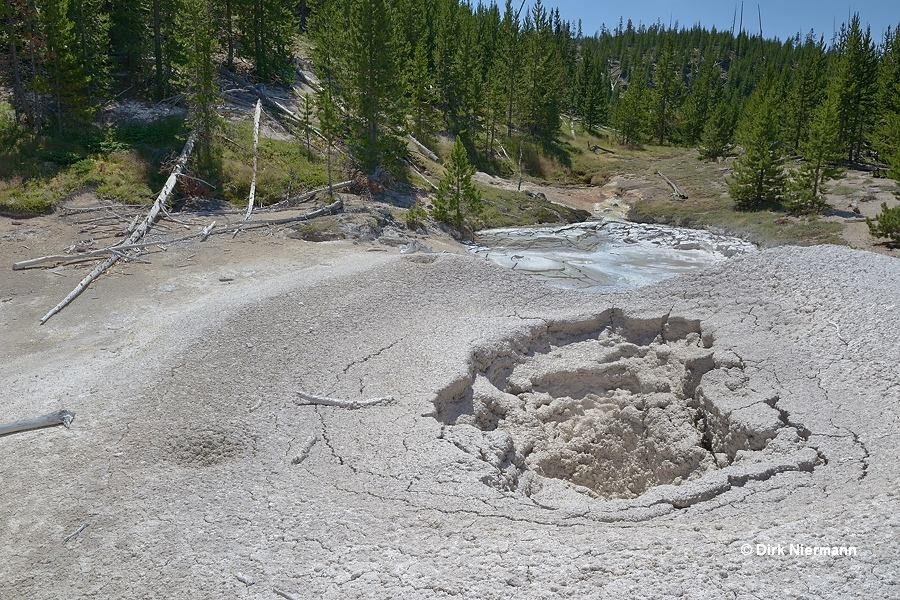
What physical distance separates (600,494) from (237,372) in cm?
708

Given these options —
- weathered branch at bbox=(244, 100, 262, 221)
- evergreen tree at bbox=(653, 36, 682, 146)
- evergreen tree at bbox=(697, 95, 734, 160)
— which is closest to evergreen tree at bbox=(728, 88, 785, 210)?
evergreen tree at bbox=(697, 95, 734, 160)

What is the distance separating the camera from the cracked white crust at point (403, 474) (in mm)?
6508

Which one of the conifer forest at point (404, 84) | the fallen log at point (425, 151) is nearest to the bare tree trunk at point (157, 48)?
the conifer forest at point (404, 84)

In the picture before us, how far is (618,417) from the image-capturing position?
12125mm

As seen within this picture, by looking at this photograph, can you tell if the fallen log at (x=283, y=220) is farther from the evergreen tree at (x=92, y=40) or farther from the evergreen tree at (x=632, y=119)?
the evergreen tree at (x=632, y=119)

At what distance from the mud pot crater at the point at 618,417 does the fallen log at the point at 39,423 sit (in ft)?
20.3

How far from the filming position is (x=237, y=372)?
11961 mm

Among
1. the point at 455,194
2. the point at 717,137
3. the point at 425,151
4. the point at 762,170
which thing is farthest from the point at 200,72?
the point at 717,137

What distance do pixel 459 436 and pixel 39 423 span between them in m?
6.90

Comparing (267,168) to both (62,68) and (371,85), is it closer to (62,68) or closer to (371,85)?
(371,85)

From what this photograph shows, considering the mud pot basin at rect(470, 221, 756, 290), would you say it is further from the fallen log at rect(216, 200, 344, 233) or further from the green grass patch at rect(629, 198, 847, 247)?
the fallen log at rect(216, 200, 344, 233)

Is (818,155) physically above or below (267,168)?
above

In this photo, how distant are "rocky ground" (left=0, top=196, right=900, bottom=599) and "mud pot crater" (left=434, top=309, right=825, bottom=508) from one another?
0.16 feet

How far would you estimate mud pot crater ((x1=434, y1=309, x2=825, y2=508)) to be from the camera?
31.4 ft
